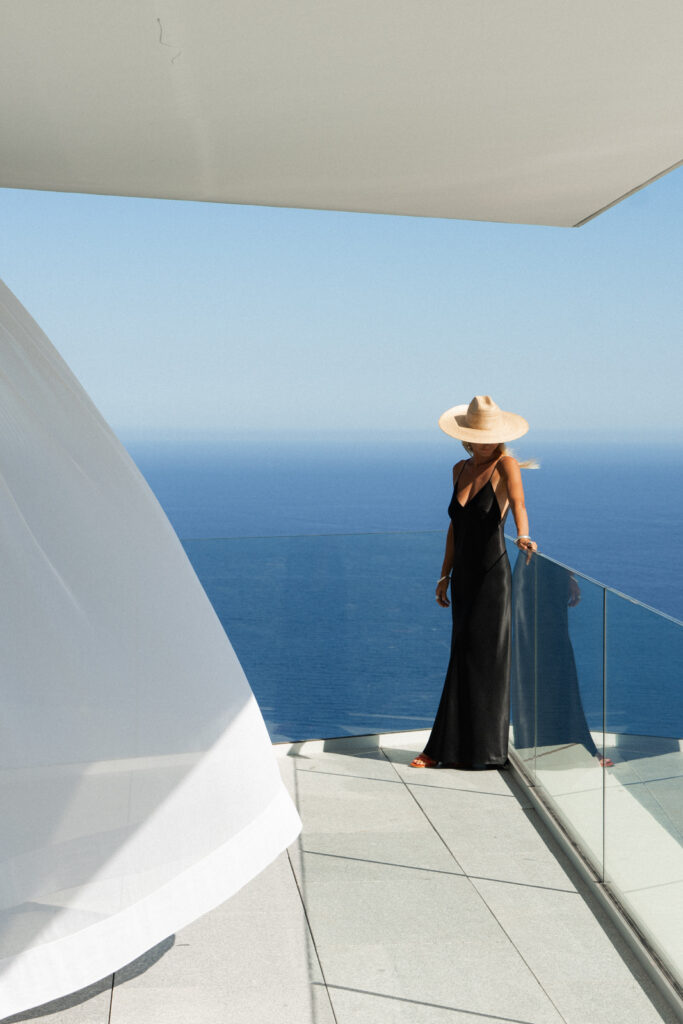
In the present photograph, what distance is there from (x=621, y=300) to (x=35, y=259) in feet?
126

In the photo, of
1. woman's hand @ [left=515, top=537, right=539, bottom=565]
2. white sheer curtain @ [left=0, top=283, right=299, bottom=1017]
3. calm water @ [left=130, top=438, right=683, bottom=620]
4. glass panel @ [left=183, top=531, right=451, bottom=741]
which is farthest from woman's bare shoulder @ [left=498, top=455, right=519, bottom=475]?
calm water @ [left=130, top=438, right=683, bottom=620]

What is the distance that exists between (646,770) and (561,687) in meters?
0.64

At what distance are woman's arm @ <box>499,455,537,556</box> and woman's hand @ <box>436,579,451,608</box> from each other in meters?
0.40

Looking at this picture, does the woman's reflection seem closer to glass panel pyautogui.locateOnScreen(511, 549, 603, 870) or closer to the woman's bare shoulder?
glass panel pyautogui.locateOnScreen(511, 549, 603, 870)

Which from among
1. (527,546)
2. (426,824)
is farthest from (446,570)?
(426,824)

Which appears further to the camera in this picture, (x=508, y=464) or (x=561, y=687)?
(x=508, y=464)

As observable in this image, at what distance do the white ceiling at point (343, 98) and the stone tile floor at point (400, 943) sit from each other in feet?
6.11

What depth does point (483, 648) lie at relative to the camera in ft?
10.6

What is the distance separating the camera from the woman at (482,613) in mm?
3229

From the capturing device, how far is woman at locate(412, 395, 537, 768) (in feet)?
10.6

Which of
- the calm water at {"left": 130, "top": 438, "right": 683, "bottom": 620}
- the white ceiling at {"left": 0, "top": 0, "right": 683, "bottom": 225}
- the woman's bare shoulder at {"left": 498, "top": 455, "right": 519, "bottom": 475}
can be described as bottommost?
the woman's bare shoulder at {"left": 498, "top": 455, "right": 519, "bottom": 475}

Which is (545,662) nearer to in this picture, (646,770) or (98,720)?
(646,770)

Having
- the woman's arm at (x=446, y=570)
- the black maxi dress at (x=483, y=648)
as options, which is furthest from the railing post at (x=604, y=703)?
the woman's arm at (x=446, y=570)

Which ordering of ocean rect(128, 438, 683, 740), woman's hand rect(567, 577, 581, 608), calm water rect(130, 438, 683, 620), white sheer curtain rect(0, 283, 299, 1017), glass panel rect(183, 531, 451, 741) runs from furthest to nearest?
calm water rect(130, 438, 683, 620)
glass panel rect(183, 531, 451, 741)
woman's hand rect(567, 577, 581, 608)
ocean rect(128, 438, 683, 740)
white sheer curtain rect(0, 283, 299, 1017)
